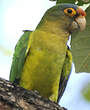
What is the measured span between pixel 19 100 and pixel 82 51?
1459 millimetres

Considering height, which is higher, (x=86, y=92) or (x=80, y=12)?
(x=80, y=12)

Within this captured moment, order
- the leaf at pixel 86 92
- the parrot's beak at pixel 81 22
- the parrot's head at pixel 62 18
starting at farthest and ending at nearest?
the leaf at pixel 86 92 → the parrot's head at pixel 62 18 → the parrot's beak at pixel 81 22

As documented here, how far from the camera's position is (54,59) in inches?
166

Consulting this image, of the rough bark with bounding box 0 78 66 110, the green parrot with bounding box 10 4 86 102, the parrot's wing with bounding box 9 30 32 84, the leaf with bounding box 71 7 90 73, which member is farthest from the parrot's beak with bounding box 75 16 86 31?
the rough bark with bounding box 0 78 66 110

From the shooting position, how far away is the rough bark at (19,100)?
2584mm

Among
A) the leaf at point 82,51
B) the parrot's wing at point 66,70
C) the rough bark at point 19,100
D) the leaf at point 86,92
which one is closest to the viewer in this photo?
the rough bark at point 19,100

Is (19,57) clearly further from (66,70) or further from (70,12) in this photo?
(70,12)

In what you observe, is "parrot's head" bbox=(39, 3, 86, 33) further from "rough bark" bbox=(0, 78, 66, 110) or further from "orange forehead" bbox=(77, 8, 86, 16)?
"rough bark" bbox=(0, 78, 66, 110)

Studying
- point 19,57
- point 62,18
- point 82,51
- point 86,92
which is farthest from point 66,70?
point 86,92

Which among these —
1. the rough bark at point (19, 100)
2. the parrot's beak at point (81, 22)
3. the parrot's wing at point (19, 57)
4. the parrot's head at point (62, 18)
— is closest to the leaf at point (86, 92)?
the parrot's head at point (62, 18)

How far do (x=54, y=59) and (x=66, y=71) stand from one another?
1.19ft

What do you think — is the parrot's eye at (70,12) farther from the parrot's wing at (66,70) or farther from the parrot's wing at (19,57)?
the parrot's wing at (19,57)

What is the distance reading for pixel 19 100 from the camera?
108 inches

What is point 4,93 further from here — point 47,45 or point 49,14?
point 49,14
